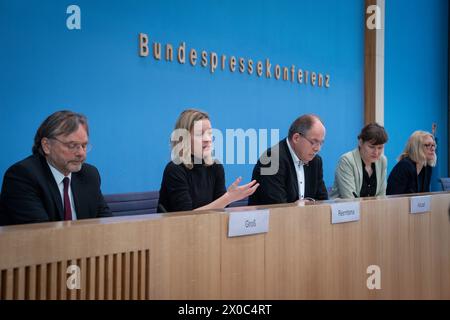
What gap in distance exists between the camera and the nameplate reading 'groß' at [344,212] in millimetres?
1982

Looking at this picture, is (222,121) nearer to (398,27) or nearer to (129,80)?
(129,80)

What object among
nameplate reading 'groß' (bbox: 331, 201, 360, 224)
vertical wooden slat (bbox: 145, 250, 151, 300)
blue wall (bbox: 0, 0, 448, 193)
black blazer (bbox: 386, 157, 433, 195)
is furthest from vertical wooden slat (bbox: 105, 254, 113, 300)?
black blazer (bbox: 386, 157, 433, 195)

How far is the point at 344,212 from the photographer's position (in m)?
2.03

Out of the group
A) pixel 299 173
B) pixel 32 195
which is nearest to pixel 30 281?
pixel 32 195

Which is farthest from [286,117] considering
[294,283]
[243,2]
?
[294,283]

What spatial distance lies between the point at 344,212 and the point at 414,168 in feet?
7.25

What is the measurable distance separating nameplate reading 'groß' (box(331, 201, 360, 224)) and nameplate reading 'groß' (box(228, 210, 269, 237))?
37cm

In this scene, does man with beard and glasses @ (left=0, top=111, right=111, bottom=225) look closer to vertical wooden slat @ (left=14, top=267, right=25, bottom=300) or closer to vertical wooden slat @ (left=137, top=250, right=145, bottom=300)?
vertical wooden slat @ (left=137, top=250, right=145, bottom=300)

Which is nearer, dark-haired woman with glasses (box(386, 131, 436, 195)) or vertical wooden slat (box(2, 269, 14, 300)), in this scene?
vertical wooden slat (box(2, 269, 14, 300))

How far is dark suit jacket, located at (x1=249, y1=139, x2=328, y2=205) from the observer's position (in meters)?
2.87

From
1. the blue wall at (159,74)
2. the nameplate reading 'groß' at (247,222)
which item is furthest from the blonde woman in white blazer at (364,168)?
the nameplate reading 'groß' at (247,222)

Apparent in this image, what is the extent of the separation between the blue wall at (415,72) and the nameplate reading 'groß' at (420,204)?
421 cm

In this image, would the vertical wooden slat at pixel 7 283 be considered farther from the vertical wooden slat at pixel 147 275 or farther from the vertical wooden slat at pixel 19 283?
the vertical wooden slat at pixel 147 275

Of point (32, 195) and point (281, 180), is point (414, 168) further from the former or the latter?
point (32, 195)
